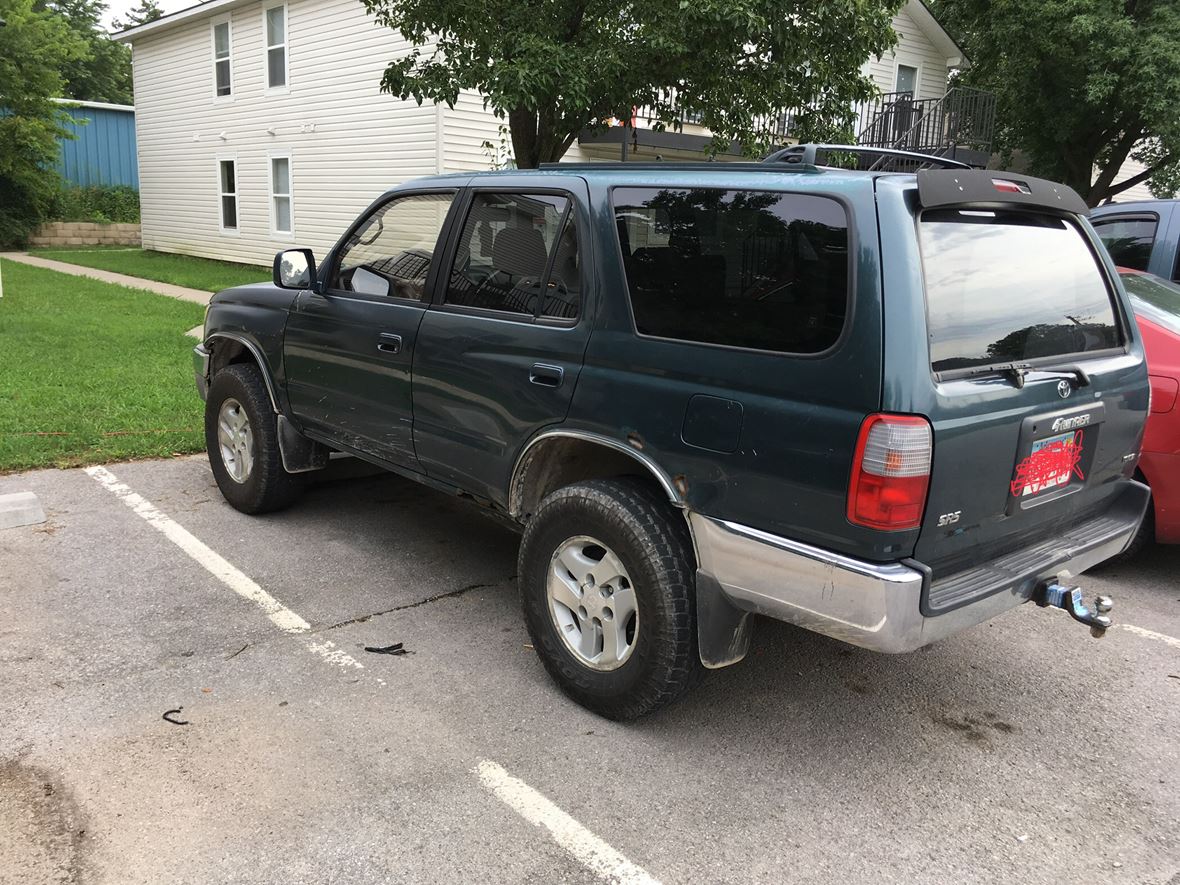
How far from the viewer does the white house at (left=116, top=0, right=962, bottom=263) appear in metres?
15.2

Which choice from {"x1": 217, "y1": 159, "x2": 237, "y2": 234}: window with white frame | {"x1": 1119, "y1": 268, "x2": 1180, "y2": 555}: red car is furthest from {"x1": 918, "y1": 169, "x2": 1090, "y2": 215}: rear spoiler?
{"x1": 217, "y1": 159, "x2": 237, "y2": 234}: window with white frame

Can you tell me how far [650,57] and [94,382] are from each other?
18.2 feet

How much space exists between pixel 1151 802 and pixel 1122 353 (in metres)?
1.55

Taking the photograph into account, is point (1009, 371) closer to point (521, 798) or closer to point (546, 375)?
point (546, 375)

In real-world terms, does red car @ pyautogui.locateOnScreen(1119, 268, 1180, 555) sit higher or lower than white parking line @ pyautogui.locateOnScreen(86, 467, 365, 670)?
higher

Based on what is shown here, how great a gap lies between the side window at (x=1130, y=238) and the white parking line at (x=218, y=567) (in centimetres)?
551

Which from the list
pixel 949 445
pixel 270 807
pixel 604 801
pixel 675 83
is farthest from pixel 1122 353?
pixel 675 83

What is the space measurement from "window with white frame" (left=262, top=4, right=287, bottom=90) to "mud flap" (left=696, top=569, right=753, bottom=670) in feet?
58.6

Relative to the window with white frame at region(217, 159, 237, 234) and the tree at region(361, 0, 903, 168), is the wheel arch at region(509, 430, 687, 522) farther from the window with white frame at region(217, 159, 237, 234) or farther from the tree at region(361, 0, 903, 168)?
the window with white frame at region(217, 159, 237, 234)

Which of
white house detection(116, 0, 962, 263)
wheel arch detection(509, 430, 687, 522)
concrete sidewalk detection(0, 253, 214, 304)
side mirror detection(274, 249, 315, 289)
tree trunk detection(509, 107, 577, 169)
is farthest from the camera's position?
white house detection(116, 0, 962, 263)

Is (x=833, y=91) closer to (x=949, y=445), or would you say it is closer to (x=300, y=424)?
(x=300, y=424)

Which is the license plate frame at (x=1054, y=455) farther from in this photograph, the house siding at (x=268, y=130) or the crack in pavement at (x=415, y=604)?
the house siding at (x=268, y=130)

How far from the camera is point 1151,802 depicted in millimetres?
2947

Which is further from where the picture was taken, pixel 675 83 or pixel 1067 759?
pixel 675 83
